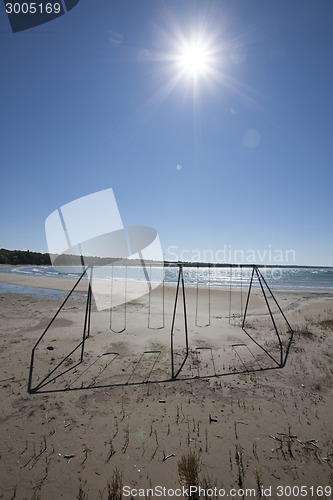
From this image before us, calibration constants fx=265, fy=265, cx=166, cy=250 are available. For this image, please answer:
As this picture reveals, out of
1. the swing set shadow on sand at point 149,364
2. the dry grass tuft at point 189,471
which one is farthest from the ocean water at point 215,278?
the dry grass tuft at point 189,471

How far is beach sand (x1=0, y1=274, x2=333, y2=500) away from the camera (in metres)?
4.39

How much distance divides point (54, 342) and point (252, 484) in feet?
29.6

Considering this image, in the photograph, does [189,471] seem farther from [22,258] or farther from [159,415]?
[22,258]

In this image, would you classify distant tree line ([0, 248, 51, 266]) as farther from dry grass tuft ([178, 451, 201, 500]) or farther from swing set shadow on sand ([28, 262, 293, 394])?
dry grass tuft ([178, 451, 201, 500])

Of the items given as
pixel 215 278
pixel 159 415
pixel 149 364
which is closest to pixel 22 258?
pixel 215 278

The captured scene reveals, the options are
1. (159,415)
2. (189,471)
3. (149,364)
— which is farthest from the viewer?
(149,364)

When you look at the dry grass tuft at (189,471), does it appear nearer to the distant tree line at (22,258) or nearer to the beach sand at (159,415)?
the beach sand at (159,415)

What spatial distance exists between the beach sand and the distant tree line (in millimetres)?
114911

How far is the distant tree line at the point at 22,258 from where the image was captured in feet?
367

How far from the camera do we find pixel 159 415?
20.0 feet

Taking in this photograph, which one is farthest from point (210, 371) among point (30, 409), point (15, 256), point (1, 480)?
point (15, 256)

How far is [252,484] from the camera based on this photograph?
4.27 meters

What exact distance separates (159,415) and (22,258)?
430 ft

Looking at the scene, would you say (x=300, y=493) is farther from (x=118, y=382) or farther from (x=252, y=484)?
(x=118, y=382)
